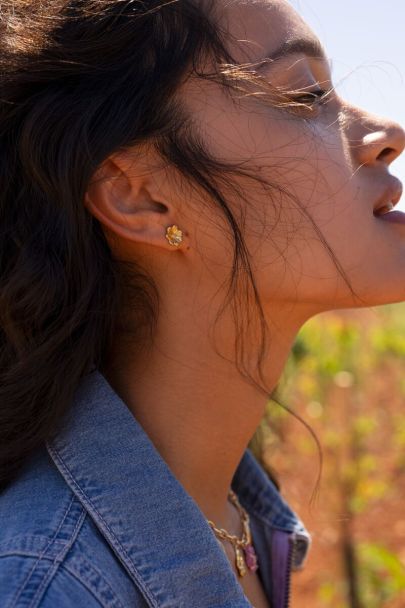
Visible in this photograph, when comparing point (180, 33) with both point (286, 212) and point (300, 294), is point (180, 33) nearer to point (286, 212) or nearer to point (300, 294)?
point (286, 212)

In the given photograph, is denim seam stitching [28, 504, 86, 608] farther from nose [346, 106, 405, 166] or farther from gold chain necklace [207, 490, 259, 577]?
nose [346, 106, 405, 166]

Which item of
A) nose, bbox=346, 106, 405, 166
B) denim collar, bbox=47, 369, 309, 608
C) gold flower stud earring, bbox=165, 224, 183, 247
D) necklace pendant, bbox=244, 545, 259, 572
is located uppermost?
nose, bbox=346, 106, 405, 166

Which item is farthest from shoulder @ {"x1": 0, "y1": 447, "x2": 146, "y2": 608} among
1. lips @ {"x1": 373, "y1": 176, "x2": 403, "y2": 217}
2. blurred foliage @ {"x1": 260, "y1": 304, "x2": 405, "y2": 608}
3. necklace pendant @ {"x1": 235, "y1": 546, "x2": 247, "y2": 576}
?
blurred foliage @ {"x1": 260, "y1": 304, "x2": 405, "y2": 608}

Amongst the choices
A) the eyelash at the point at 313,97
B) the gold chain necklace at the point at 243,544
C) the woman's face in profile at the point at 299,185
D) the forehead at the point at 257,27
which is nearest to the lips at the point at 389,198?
the woman's face in profile at the point at 299,185

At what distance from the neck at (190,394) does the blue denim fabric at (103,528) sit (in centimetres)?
13

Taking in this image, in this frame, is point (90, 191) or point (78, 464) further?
point (90, 191)

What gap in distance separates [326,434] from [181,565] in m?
4.24

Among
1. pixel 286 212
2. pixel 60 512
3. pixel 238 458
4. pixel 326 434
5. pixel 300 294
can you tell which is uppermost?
pixel 286 212

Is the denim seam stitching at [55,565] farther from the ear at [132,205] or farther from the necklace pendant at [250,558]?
the necklace pendant at [250,558]

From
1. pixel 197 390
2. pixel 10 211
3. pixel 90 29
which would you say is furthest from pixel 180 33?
pixel 197 390

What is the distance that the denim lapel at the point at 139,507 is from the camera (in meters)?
1.60

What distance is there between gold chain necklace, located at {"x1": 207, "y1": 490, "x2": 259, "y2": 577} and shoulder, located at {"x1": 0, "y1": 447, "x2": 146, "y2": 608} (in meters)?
0.52

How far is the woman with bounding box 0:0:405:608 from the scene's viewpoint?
67.5 inches

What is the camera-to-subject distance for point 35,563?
1468 millimetres
